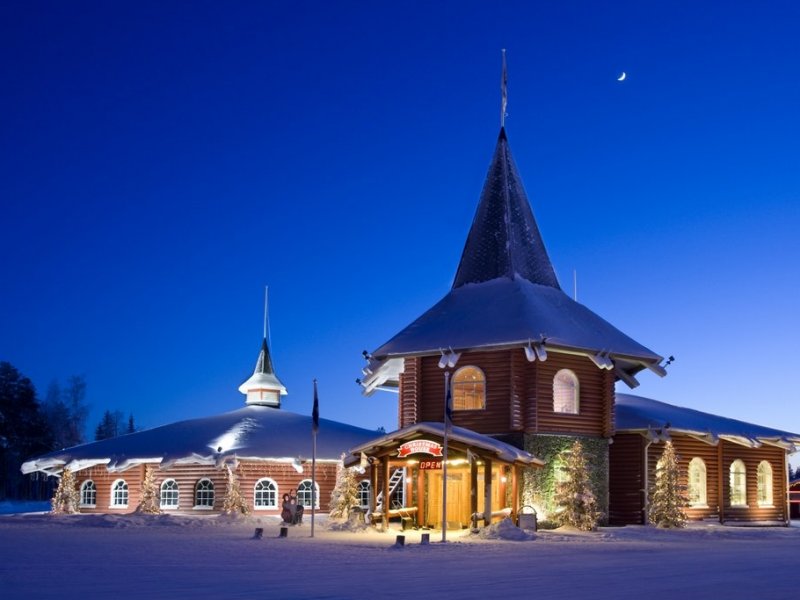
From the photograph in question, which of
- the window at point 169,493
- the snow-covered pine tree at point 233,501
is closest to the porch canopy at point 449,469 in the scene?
the snow-covered pine tree at point 233,501

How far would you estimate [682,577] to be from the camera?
16.4 m

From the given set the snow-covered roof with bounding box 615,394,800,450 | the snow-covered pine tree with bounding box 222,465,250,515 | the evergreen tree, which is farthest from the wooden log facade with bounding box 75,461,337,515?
→ the evergreen tree

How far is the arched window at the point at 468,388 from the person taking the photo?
34.4m

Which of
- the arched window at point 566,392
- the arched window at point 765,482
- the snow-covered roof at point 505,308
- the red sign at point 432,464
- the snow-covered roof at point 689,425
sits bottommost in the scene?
the arched window at point 765,482

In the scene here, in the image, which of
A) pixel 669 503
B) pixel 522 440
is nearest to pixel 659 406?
pixel 669 503

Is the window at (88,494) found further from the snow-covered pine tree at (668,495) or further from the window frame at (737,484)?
the window frame at (737,484)

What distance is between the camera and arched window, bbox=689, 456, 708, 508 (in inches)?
1473

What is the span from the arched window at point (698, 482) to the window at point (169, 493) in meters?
20.7

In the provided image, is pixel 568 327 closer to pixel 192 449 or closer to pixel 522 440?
pixel 522 440

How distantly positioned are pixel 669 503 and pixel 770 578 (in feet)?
57.6

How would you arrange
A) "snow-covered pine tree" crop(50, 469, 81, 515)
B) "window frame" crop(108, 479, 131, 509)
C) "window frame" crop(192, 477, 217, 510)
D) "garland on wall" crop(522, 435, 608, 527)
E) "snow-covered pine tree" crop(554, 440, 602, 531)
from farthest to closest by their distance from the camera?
"snow-covered pine tree" crop(50, 469, 81, 515) → "window frame" crop(108, 479, 131, 509) → "window frame" crop(192, 477, 217, 510) → "garland on wall" crop(522, 435, 608, 527) → "snow-covered pine tree" crop(554, 440, 602, 531)

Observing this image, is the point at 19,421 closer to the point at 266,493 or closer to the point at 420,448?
the point at 266,493

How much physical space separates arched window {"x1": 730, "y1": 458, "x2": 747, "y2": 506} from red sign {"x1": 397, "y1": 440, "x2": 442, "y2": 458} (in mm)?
14996

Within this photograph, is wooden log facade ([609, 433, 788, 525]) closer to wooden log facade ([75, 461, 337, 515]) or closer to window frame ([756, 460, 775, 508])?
window frame ([756, 460, 775, 508])
